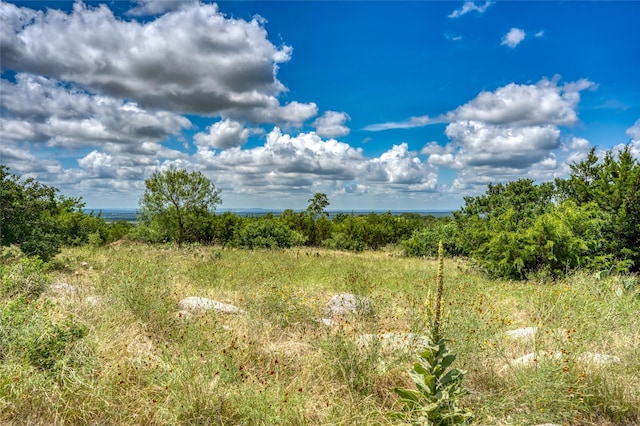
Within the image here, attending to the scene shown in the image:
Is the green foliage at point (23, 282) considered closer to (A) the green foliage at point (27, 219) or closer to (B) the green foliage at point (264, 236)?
(A) the green foliage at point (27, 219)

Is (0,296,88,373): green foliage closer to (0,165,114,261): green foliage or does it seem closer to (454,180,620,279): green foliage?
(0,165,114,261): green foliage

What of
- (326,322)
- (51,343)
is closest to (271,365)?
(326,322)

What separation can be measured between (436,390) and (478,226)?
11570 millimetres

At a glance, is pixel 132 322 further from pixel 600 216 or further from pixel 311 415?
pixel 600 216

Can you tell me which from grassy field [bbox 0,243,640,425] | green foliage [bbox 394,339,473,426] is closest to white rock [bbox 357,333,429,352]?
grassy field [bbox 0,243,640,425]

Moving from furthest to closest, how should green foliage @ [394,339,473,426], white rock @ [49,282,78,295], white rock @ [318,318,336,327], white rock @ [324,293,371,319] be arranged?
white rock @ [324,293,371,319], white rock @ [49,282,78,295], white rock @ [318,318,336,327], green foliage @ [394,339,473,426]

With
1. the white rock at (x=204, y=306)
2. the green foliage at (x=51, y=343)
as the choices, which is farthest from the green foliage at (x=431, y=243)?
the green foliage at (x=51, y=343)

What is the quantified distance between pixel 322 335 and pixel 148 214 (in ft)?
57.6

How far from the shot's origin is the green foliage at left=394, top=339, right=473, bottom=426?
3068 millimetres

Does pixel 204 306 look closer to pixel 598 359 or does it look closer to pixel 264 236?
pixel 598 359

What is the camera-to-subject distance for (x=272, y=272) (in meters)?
11.1

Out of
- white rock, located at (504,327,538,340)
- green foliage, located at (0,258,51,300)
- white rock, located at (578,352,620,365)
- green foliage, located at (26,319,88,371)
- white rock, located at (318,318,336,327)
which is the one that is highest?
green foliage, located at (0,258,51,300)

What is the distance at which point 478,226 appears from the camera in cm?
1362

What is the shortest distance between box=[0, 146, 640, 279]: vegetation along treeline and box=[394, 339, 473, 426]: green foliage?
878 cm
